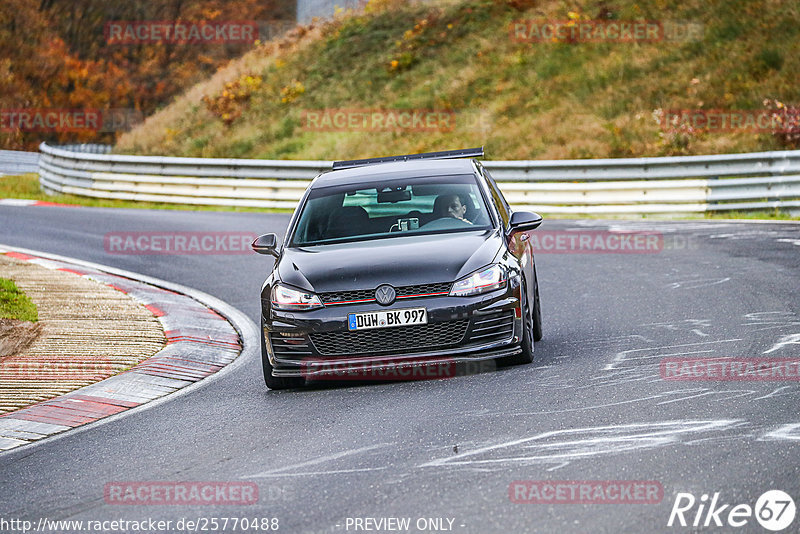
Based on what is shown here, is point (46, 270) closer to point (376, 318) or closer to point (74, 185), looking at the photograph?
point (376, 318)

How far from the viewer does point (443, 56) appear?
→ 40688 millimetres

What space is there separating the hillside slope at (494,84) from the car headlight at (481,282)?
19.4 metres

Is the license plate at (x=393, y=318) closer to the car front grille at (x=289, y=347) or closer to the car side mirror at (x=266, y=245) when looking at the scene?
the car front grille at (x=289, y=347)

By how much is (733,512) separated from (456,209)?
16.5ft

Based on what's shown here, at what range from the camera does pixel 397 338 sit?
27.7ft

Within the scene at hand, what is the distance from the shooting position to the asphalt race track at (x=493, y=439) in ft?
18.1

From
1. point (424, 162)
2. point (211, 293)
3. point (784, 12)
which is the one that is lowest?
point (211, 293)

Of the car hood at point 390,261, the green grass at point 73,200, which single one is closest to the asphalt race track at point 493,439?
the car hood at point 390,261

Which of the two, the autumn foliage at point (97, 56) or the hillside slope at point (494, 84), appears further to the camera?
the autumn foliage at point (97, 56)

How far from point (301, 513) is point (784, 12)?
31.6 meters

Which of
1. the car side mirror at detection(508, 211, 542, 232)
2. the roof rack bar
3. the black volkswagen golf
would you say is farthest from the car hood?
the roof rack bar

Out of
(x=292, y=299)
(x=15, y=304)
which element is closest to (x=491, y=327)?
(x=292, y=299)

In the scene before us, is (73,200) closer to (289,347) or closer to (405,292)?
(289,347)

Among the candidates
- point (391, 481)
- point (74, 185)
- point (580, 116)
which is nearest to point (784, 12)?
point (580, 116)
